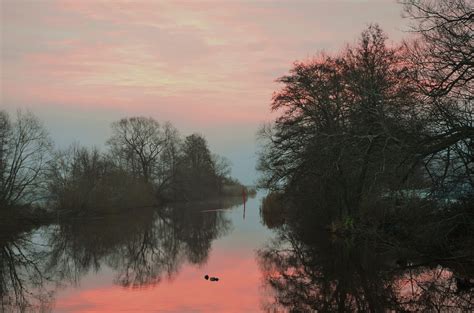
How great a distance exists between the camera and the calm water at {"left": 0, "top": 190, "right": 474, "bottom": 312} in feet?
39.1

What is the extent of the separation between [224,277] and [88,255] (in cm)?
→ 894

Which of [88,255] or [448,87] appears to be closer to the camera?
[448,87]

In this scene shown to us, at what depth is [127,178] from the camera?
199 feet

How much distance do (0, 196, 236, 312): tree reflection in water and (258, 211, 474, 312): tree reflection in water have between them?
410 cm

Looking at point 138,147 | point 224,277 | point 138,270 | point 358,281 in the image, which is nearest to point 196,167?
point 138,147

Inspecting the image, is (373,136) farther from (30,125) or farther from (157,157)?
(157,157)

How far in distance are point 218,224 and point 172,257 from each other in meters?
16.8

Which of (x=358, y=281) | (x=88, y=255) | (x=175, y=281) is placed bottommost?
(x=88, y=255)

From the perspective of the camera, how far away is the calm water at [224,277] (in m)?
11.9

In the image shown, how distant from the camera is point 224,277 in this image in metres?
16.1

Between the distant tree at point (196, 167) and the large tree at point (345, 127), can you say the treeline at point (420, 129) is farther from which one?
the distant tree at point (196, 167)

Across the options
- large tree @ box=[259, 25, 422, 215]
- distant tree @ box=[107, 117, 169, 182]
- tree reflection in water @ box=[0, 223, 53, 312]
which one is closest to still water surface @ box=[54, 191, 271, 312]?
tree reflection in water @ box=[0, 223, 53, 312]

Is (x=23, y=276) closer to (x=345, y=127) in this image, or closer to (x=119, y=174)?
(x=345, y=127)

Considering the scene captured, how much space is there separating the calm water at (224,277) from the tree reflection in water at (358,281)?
0.08 ft
